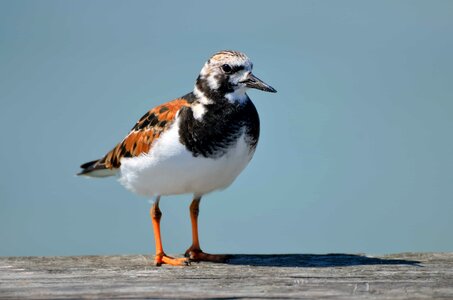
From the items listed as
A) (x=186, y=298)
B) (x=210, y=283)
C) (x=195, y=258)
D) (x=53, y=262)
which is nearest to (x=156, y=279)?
(x=210, y=283)

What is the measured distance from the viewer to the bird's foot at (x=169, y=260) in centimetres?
644

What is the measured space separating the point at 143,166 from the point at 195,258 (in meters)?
0.97

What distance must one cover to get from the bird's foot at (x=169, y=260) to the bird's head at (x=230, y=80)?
146cm

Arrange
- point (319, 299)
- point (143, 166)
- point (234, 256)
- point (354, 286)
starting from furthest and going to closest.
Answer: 1. point (143, 166)
2. point (234, 256)
3. point (354, 286)
4. point (319, 299)

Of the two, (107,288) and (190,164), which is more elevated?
(190,164)

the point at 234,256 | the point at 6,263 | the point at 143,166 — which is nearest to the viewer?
the point at 6,263

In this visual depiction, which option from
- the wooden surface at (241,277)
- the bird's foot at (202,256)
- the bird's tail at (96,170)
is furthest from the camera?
the bird's tail at (96,170)

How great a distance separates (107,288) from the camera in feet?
15.9

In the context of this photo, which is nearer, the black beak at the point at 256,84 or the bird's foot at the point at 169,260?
the bird's foot at the point at 169,260

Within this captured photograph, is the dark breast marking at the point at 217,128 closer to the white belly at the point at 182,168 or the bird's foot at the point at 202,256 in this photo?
the white belly at the point at 182,168

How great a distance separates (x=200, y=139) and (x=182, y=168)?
303 mm

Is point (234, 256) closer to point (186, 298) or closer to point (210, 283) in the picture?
point (210, 283)

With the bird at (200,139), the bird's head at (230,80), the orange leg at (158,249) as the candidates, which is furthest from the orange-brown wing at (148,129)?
the orange leg at (158,249)

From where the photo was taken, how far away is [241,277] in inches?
210
